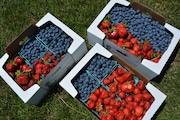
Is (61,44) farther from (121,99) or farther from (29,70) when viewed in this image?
(121,99)

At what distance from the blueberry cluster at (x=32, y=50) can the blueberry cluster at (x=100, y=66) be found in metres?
0.43

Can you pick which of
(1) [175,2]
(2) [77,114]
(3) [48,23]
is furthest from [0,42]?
(1) [175,2]

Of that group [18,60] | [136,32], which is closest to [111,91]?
[136,32]

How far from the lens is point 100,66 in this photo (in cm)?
214

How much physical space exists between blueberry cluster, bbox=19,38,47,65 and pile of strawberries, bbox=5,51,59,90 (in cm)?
5

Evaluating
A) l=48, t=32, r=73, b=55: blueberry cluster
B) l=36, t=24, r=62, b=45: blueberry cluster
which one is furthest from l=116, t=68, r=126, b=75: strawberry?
l=36, t=24, r=62, b=45: blueberry cluster

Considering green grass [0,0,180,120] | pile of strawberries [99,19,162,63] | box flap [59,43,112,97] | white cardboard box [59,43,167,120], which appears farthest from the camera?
green grass [0,0,180,120]

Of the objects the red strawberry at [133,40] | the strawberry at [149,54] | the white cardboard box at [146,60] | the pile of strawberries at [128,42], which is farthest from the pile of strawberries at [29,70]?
the strawberry at [149,54]

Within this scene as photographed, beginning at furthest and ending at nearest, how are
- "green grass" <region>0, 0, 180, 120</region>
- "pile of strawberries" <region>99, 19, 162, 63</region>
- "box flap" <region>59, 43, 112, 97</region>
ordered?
Result: "green grass" <region>0, 0, 180, 120</region>, "pile of strawberries" <region>99, 19, 162, 63</region>, "box flap" <region>59, 43, 112, 97</region>

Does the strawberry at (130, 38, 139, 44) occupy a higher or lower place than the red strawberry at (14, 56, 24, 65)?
lower

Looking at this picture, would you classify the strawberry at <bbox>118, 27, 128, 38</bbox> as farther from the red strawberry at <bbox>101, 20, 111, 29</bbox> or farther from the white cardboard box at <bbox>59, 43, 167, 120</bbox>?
the white cardboard box at <bbox>59, 43, 167, 120</bbox>

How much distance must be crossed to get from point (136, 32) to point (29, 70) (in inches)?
36.6

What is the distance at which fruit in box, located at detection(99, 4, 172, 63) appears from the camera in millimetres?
2139

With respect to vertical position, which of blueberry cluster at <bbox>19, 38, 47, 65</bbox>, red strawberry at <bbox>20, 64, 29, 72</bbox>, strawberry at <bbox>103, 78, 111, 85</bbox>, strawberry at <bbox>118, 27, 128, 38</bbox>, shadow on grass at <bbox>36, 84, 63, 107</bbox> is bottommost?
shadow on grass at <bbox>36, 84, 63, 107</bbox>
